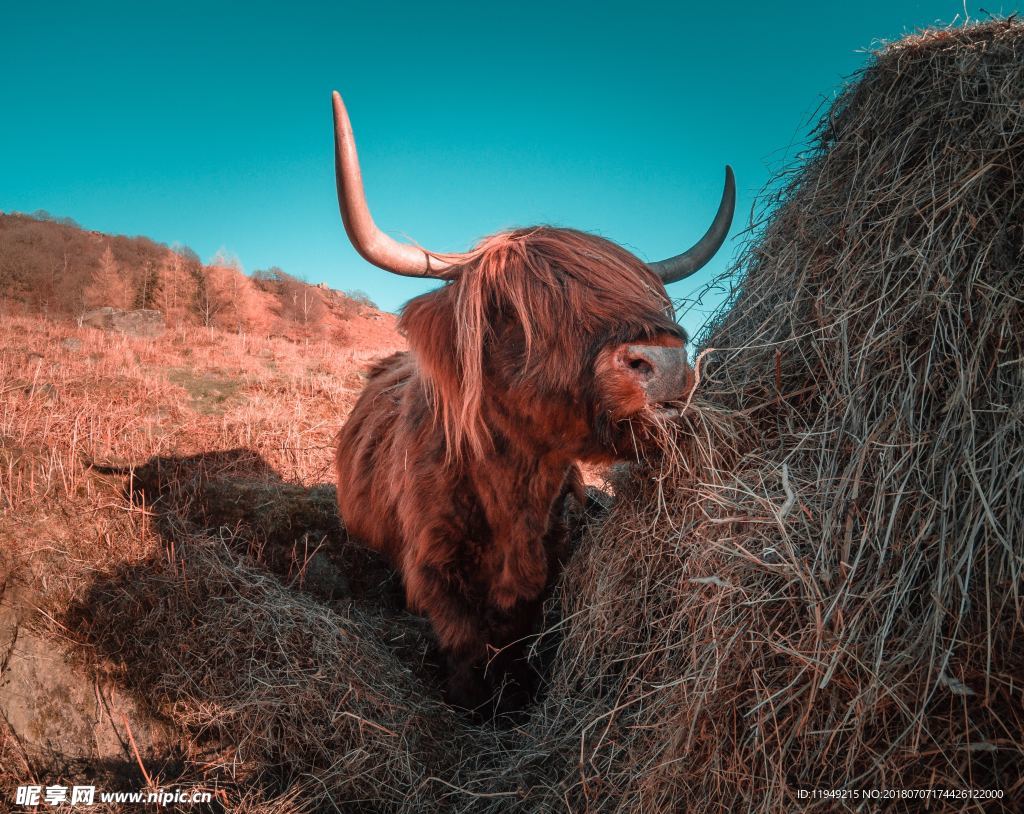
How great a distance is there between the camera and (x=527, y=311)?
224 cm

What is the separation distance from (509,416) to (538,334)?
362 millimetres

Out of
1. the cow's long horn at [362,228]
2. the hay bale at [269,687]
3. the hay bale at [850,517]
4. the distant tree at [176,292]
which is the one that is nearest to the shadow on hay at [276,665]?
the hay bale at [269,687]

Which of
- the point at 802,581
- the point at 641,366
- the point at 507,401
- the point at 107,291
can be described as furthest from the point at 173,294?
the point at 802,581

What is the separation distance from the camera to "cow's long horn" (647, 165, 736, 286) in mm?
3049

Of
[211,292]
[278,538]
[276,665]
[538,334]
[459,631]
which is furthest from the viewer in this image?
[211,292]

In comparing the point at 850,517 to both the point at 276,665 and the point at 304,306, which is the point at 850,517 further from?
the point at 304,306

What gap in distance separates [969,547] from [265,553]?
343 cm

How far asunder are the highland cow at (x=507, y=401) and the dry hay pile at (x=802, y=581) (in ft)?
0.80

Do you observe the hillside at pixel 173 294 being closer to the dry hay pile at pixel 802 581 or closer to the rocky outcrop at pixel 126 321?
the rocky outcrop at pixel 126 321

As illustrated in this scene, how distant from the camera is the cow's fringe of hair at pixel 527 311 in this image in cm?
212

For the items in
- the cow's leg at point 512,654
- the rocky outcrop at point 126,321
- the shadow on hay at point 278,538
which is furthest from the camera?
the rocky outcrop at point 126,321

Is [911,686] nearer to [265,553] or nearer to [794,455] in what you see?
[794,455]

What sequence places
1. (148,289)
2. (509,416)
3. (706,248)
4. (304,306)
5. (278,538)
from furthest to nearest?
(304,306) < (148,289) < (278,538) < (706,248) < (509,416)

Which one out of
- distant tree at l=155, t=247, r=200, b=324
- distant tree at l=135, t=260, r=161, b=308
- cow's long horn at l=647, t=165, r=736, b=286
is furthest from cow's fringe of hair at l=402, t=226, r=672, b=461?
distant tree at l=135, t=260, r=161, b=308
